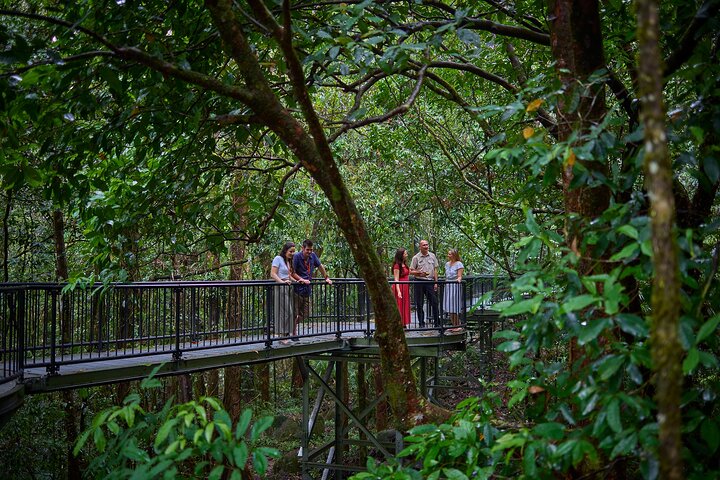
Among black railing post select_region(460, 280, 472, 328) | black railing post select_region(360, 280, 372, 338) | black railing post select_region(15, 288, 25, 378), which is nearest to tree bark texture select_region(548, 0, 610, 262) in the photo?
black railing post select_region(15, 288, 25, 378)

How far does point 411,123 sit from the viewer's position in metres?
11.6

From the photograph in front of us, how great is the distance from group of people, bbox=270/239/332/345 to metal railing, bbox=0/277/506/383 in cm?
10

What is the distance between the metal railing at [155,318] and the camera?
270 inches

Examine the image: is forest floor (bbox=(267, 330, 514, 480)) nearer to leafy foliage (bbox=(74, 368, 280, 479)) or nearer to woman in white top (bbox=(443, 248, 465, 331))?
woman in white top (bbox=(443, 248, 465, 331))

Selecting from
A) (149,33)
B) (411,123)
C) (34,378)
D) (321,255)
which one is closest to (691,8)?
(149,33)

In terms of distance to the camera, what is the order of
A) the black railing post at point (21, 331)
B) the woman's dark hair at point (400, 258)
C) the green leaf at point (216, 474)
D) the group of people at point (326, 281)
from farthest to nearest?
1. the woman's dark hair at point (400, 258)
2. the group of people at point (326, 281)
3. the black railing post at point (21, 331)
4. the green leaf at point (216, 474)

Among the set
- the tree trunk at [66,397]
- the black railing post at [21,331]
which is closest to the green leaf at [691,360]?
the black railing post at [21,331]

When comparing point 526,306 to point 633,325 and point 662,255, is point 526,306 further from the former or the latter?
point 662,255

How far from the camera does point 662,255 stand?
1515mm

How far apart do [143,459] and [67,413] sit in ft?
39.8

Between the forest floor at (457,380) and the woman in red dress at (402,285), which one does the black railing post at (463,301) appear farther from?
the forest floor at (457,380)

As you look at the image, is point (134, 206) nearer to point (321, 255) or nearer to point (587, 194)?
point (587, 194)

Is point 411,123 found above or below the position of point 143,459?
above

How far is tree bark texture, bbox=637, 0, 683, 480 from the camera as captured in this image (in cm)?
152
